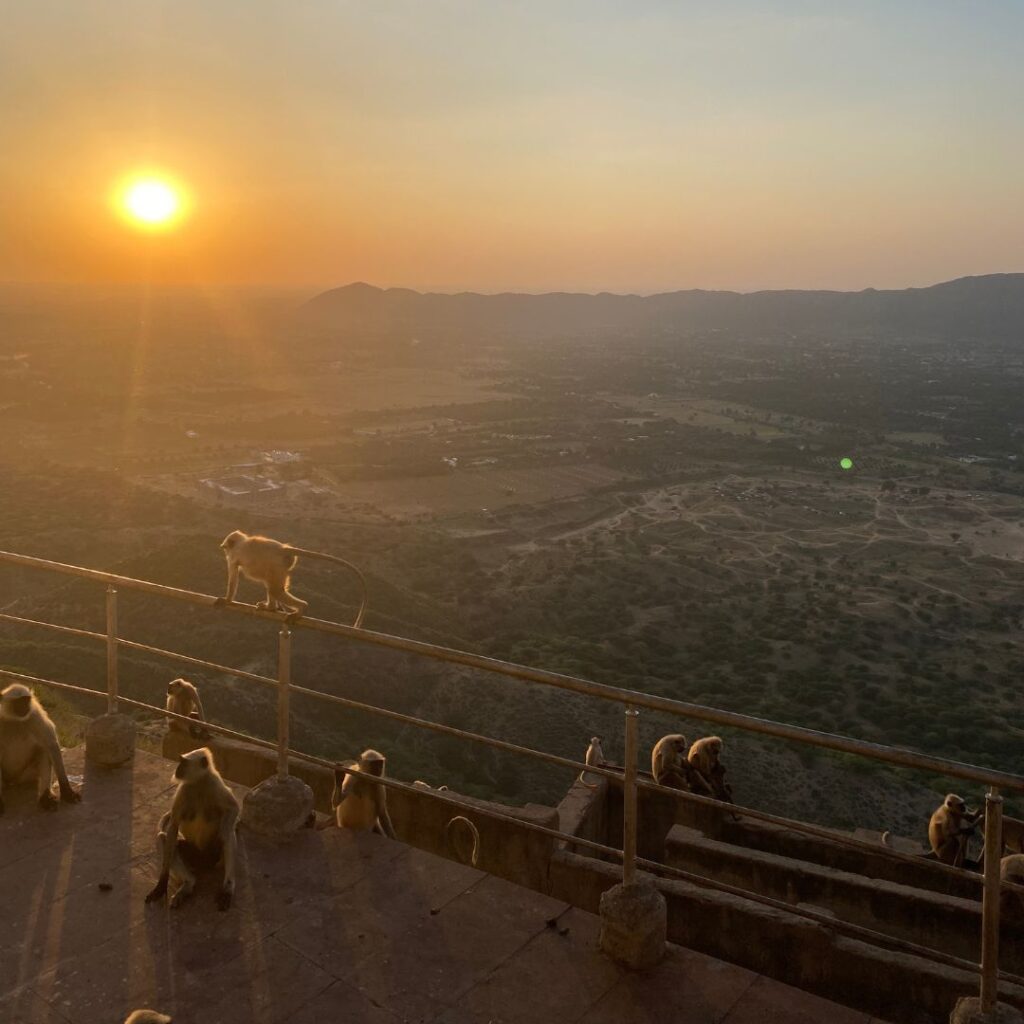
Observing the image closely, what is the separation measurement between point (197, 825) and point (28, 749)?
1369mm

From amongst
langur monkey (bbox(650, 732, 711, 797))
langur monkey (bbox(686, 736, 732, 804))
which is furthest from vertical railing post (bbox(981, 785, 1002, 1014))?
langur monkey (bbox(686, 736, 732, 804))

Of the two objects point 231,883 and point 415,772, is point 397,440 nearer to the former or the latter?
point 415,772

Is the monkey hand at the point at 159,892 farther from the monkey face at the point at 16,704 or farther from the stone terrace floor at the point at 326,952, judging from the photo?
the monkey face at the point at 16,704

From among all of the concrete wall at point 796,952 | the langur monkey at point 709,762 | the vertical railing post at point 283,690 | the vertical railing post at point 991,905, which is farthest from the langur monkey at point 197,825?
the langur monkey at point 709,762

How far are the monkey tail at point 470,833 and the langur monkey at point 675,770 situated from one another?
8.20 ft

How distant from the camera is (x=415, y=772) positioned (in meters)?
21.7

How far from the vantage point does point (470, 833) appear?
6148 millimetres

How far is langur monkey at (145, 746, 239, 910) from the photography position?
3986mm

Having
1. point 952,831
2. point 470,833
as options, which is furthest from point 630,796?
point 952,831

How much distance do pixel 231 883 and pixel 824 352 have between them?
679ft

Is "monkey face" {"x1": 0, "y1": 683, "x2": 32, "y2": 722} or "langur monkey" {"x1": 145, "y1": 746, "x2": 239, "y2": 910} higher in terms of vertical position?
"monkey face" {"x1": 0, "y1": 683, "x2": 32, "y2": 722}

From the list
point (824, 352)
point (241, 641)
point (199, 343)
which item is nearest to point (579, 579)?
point (241, 641)

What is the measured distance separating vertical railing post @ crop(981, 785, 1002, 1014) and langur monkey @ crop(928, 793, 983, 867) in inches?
198

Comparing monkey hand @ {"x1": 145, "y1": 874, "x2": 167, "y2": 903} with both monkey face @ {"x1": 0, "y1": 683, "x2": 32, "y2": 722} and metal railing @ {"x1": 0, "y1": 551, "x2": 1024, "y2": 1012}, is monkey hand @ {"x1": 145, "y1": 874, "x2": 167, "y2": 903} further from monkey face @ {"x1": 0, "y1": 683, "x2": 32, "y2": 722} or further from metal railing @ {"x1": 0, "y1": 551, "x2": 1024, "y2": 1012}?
monkey face @ {"x1": 0, "y1": 683, "x2": 32, "y2": 722}
